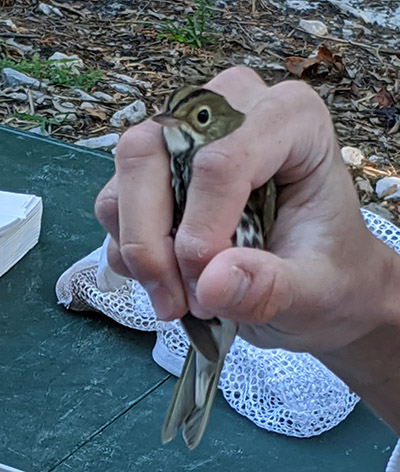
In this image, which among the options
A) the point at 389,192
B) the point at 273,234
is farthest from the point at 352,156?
the point at 273,234

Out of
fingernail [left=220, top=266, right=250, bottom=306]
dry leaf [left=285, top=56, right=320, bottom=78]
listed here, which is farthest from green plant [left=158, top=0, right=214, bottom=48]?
fingernail [left=220, top=266, right=250, bottom=306]

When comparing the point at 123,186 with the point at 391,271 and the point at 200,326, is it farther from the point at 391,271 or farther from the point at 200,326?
the point at 391,271

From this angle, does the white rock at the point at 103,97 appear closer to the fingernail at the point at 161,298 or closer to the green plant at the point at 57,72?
the green plant at the point at 57,72

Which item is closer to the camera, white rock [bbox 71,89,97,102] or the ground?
the ground

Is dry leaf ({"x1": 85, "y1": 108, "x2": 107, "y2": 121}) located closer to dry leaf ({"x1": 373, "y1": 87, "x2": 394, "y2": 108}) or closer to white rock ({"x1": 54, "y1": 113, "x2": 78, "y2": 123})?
white rock ({"x1": 54, "y1": 113, "x2": 78, "y2": 123})

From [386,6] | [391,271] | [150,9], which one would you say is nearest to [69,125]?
[150,9]

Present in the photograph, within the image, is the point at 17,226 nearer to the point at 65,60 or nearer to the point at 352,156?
the point at 352,156

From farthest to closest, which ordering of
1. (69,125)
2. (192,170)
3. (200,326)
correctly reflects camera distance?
(69,125), (200,326), (192,170)
